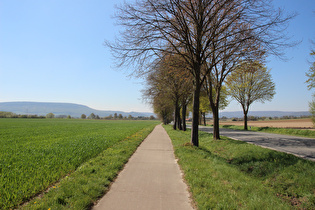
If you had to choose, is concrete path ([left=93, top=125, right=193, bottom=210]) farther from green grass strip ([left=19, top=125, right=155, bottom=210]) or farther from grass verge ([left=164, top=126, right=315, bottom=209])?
grass verge ([left=164, top=126, right=315, bottom=209])

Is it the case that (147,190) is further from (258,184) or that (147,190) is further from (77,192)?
(258,184)

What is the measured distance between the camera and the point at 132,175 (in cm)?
587

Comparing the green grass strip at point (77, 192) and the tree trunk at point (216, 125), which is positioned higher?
the tree trunk at point (216, 125)

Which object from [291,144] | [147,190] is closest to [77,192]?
[147,190]

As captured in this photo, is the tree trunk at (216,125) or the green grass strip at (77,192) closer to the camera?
the green grass strip at (77,192)

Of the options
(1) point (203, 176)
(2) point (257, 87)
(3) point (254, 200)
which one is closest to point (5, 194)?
(1) point (203, 176)

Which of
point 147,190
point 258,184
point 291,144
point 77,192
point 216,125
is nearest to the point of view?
point 77,192

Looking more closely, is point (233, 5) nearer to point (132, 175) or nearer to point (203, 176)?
point (203, 176)

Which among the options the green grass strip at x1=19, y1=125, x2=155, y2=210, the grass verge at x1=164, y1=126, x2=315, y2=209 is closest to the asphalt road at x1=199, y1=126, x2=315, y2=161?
the grass verge at x1=164, y1=126, x2=315, y2=209

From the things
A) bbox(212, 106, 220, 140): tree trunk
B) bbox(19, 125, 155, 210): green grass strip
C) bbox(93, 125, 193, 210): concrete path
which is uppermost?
bbox(212, 106, 220, 140): tree trunk

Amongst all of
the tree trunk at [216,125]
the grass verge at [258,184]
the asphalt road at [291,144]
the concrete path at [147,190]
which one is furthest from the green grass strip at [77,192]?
the tree trunk at [216,125]

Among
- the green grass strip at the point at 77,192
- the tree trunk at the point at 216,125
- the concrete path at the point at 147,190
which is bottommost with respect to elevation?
the concrete path at the point at 147,190

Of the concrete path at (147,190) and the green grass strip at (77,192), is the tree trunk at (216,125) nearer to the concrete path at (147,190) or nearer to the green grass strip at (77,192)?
the concrete path at (147,190)

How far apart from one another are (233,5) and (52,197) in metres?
10.8
